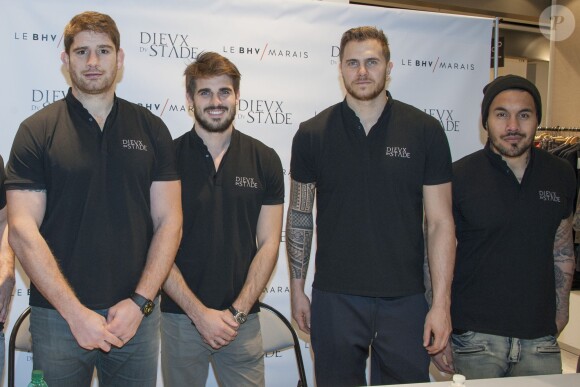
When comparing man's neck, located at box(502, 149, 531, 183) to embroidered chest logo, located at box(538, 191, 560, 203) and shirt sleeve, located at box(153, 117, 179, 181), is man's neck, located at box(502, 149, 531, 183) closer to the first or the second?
embroidered chest logo, located at box(538, 191, 560, 203)

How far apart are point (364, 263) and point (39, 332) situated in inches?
48.5

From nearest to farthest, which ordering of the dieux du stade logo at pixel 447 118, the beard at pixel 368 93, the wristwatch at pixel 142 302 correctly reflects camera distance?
1. the wristwatch at pixel 142 302
2. the beard at pixel 368 93
3. the dieux du stade logo at pixel 447 118

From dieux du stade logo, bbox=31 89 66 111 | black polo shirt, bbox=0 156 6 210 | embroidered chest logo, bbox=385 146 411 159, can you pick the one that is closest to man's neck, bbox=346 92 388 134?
embroidered chest logo, bbox=385 146 411 159

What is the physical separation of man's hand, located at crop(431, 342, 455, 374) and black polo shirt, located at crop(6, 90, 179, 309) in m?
1.30

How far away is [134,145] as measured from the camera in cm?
217

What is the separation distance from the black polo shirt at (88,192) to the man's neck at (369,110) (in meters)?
0.88

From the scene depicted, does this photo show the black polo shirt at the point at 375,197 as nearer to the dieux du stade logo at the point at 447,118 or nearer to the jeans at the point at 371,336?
the jeans at the point at 371,336

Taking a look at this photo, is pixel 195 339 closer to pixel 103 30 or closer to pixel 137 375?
pixel 137 375

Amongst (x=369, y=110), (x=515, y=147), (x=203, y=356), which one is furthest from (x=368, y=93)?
(x=203, y=356)

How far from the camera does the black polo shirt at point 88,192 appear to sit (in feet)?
6.70

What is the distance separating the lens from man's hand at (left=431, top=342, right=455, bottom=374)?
95.9 inches

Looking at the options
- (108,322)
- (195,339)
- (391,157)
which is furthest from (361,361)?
(108,322)

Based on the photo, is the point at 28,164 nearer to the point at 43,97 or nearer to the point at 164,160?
the point at 164,160

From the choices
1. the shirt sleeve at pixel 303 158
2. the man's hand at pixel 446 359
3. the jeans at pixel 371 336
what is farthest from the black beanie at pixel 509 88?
the man's hand at pixel 446 359
